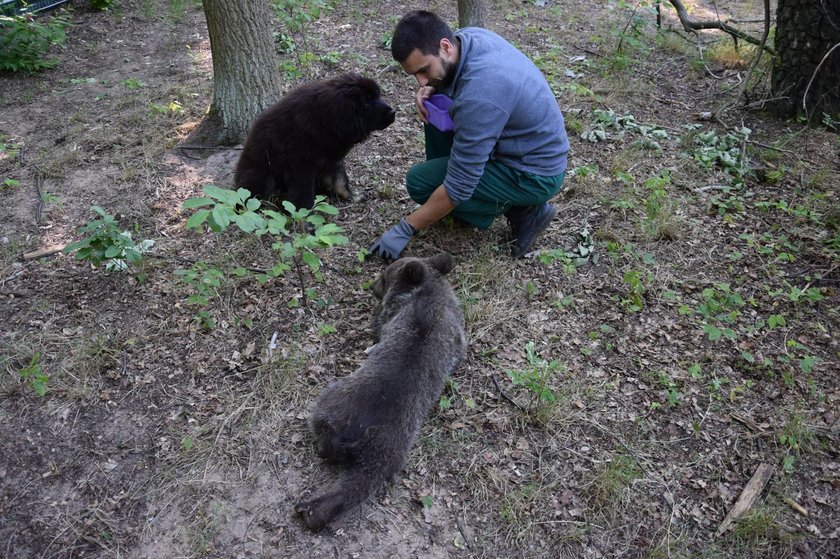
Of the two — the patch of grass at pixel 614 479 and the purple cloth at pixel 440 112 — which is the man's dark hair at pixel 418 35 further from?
the patch of grass at pixel 614 479

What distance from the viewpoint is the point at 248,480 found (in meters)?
3.06

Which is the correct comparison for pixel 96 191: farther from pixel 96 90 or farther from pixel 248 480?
pixel 248 480

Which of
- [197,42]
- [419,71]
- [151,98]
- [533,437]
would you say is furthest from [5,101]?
[533,437]

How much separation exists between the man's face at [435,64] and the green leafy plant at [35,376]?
310 centimetres

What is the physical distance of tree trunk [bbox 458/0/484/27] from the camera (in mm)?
6973

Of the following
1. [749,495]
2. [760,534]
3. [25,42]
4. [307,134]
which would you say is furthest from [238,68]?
[760,534]

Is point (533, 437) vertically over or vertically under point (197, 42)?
under

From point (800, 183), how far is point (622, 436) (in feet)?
12.6

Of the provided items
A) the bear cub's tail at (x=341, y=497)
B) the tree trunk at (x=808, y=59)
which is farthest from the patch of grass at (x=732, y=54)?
the bear cub's tail at (x=341, y=497)

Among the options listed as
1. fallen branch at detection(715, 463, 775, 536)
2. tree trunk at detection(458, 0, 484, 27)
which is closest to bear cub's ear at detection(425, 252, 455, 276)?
fallen branch at detection(715, 463, 775, 536)

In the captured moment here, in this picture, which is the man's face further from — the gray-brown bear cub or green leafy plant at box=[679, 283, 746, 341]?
green leafy plant at box=[679, 283, 746, 341]

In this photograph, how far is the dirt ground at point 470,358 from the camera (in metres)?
2.93

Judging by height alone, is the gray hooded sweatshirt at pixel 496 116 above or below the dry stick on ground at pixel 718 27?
above

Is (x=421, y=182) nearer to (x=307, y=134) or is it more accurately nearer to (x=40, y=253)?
(x=307, y=134)
